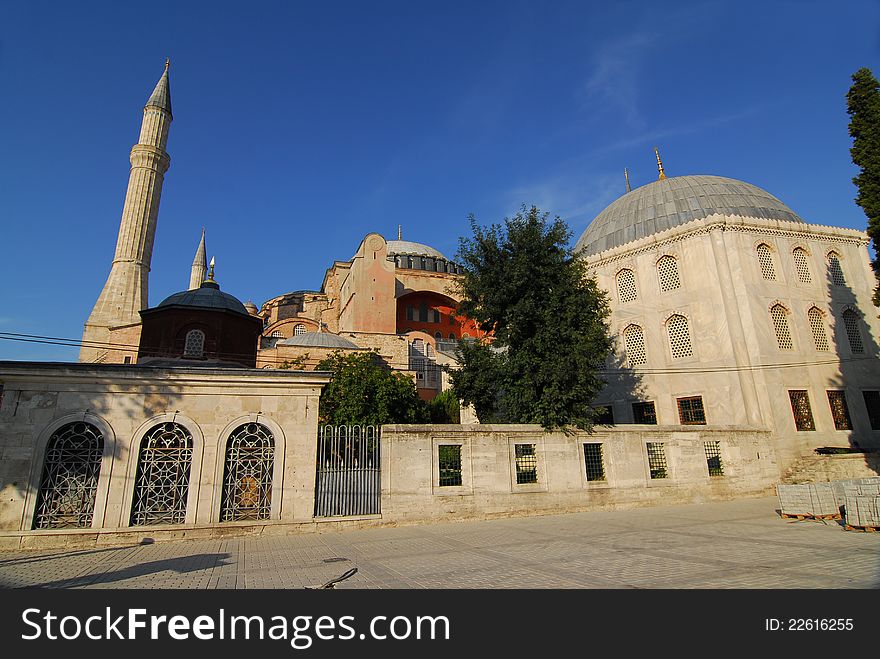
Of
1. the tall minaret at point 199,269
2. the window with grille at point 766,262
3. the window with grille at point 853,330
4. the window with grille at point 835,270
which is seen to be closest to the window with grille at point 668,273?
the window with grille at point 766,262

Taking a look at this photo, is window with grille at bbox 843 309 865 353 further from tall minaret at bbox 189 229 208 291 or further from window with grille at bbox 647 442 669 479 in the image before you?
tall minaret at bbox 189 229 208 291

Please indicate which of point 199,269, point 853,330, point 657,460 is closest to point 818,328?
point 853,330

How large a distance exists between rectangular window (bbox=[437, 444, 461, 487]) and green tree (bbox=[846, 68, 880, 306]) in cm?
1355

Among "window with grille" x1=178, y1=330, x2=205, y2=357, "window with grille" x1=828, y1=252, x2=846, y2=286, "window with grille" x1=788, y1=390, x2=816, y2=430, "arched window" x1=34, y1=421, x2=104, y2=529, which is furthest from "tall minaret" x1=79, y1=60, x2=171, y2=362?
"window with grille" x1=828, y1=252, x2=846, y2=286

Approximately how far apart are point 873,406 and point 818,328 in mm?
4056

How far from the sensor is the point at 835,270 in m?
23.9

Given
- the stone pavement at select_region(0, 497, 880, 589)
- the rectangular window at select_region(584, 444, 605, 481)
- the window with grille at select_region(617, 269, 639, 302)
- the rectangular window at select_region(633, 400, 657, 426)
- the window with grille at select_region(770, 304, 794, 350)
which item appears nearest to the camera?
the stone pavement at select_region(0, 497, 880, 589)

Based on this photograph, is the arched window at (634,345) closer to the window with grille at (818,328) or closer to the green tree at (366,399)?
the window with grille at (818,328)

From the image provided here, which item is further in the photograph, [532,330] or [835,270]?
[835,270]

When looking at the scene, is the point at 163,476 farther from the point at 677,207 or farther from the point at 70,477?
the point at 677,207

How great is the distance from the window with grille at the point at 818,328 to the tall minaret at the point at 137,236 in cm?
4127

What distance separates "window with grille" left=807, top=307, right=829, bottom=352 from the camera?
22.1 metres
